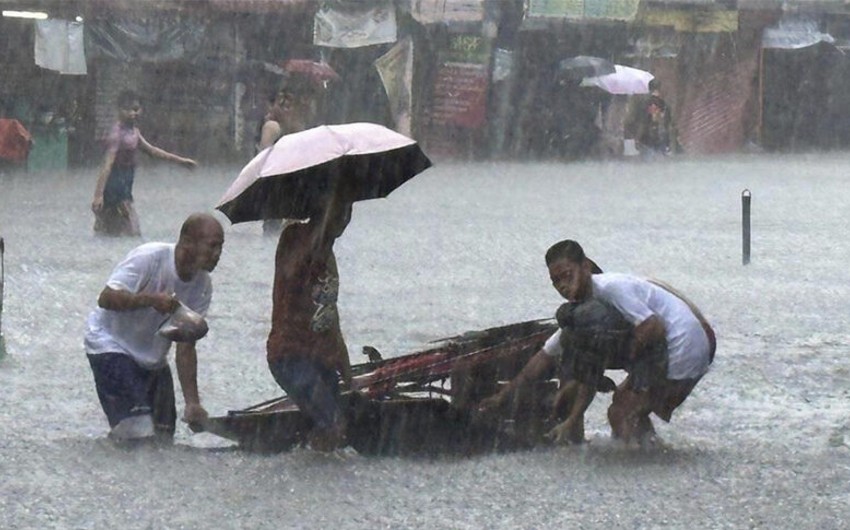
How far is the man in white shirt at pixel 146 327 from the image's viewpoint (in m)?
6.88

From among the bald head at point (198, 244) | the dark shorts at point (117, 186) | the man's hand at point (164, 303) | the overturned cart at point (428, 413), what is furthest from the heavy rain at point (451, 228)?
the bald head at point (198, 244)

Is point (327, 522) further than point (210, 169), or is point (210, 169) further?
point (210, 169)

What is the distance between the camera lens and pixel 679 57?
140ft

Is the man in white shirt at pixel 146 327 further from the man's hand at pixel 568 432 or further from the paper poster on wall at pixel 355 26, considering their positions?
the paper poster on wall at pixel 355 26

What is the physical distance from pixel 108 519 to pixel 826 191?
72.4 feet

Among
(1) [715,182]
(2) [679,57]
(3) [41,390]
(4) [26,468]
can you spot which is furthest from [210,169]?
(4) [26,468]

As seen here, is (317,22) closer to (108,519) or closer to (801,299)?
(801,299)

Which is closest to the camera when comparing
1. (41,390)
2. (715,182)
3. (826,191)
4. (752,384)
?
(41,390)

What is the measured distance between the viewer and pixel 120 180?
656 inches

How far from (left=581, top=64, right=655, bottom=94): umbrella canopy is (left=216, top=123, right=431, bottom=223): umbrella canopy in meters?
30.7

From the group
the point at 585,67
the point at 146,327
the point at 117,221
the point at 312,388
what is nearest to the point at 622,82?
the point at 585,67

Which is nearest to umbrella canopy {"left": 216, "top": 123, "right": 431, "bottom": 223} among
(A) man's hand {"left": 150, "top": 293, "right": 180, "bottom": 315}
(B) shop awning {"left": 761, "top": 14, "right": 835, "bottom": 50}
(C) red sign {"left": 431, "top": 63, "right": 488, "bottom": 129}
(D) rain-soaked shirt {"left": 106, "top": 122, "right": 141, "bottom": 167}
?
(A) man's hand {"left": 150, "top": 293, "right": 180, "bottom": 315}

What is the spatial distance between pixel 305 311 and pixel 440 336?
146 inches

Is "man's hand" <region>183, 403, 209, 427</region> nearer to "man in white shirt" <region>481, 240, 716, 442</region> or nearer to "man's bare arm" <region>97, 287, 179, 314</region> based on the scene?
"man's bare arm" <region>97, 287, 179, 314</region>
